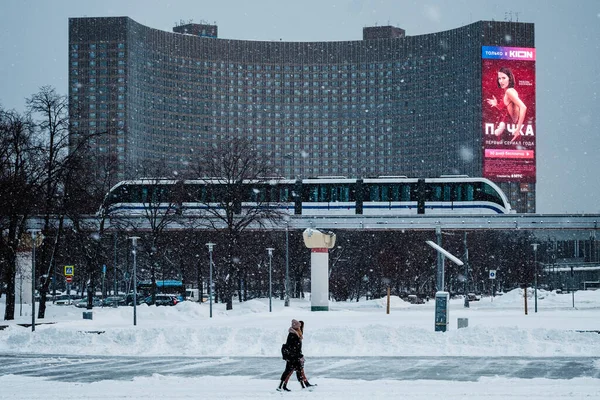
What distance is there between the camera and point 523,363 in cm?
2517

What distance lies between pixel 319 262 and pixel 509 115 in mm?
118723

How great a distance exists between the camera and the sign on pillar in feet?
172

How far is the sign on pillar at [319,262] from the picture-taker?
52406 mm

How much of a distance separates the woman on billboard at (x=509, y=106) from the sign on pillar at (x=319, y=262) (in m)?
116

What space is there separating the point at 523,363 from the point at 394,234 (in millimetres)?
58516

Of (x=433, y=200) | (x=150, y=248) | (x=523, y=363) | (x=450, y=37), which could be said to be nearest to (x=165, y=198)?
(x=150, y=248)

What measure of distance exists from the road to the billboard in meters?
138

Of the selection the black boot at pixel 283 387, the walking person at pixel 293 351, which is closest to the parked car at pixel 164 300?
the black boot at pixel 283 387

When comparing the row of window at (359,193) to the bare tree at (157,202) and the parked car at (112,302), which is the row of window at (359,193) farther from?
the parked car at (112,302)

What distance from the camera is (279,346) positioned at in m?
29.8

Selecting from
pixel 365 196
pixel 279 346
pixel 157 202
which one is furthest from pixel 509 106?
pixel 279 346

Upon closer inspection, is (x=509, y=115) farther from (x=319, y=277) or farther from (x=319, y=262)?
(x=319, y=262)

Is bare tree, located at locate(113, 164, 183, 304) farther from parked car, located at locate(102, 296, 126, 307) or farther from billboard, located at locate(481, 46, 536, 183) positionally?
billboard, located at locate(481, 46, 536, 183)

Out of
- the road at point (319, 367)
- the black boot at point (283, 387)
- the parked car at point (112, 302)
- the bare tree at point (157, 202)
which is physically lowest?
the parked car at point (112, 302)
